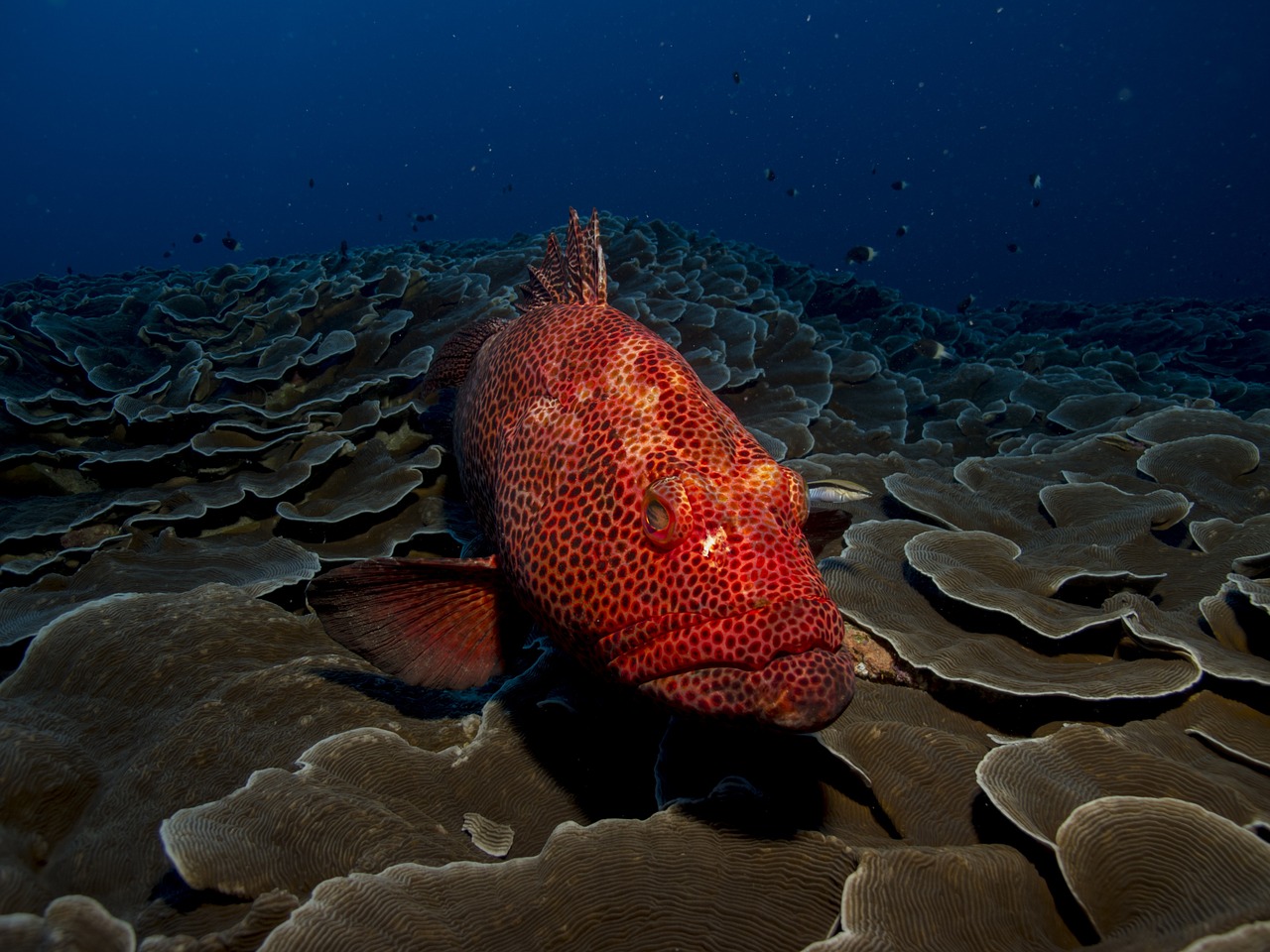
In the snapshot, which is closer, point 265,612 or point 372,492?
point 265,612

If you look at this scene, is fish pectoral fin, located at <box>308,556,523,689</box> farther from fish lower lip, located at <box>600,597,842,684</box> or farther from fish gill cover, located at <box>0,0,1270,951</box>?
fish lower lip, located at <box>600,597,842,684</box>

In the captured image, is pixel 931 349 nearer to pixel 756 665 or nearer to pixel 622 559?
pixel 622 559

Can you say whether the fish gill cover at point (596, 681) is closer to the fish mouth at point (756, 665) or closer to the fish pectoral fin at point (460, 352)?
the fish mouth at point (756, 665)

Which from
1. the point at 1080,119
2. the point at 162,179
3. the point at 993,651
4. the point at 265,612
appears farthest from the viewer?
the point at 162,179

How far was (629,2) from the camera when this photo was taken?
566ft

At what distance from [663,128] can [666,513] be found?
19290 cm

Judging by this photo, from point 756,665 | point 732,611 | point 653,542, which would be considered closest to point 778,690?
point 756,665

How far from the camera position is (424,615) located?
2471 mm

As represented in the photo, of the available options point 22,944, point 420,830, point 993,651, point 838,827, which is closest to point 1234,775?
point 993,651

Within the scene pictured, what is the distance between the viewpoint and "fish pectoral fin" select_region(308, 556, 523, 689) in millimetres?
2281

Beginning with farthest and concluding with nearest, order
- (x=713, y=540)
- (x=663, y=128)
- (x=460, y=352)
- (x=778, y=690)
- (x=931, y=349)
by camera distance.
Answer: (x=663, y=128)
(x=931, y=349)
(x=460, y=352)
(x=713, y=540)
(x=778, y=690)

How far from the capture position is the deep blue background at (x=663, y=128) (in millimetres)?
120688

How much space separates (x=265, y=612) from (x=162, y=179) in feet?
661

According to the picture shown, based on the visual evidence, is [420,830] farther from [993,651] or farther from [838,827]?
[993,651]
